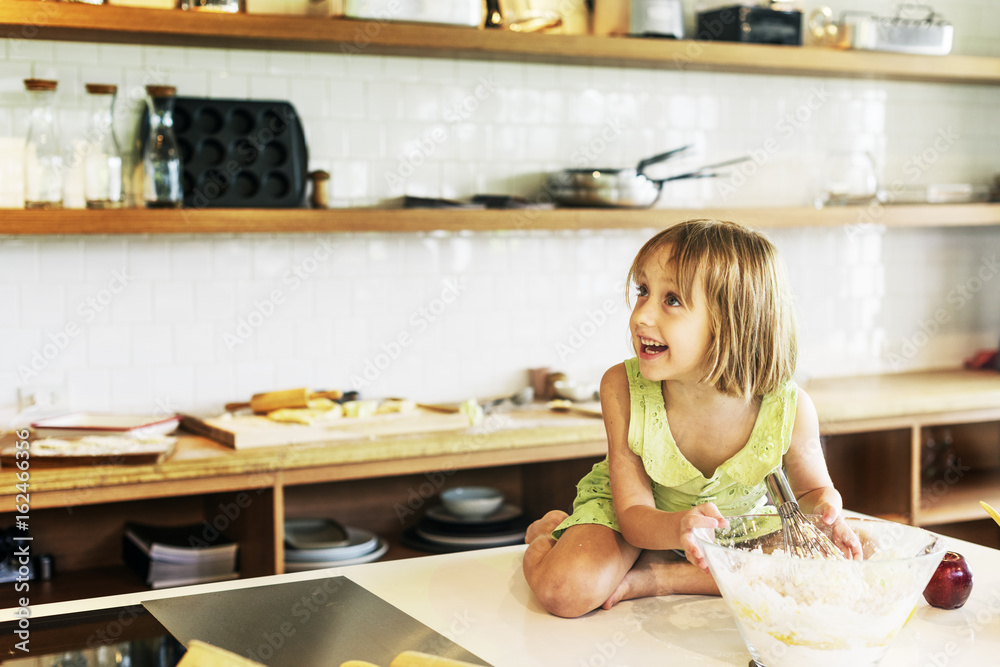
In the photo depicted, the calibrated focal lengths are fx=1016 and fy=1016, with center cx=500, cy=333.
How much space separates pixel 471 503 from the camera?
295 centimetres

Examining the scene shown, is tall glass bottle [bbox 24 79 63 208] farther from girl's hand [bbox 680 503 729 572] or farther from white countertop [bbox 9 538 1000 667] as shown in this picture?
girl's hand [bbox 680 503 729 572]

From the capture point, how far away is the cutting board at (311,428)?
2.57 metres

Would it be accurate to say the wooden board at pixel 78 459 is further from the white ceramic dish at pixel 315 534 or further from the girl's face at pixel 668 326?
the girl's face at pixel 668 326

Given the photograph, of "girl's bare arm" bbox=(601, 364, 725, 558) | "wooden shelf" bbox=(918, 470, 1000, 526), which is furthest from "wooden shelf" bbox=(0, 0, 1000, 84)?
"girl's bare arm" bbox=(601, 364, 725, 558)

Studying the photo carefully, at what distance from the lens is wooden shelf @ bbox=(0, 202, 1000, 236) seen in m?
2.58

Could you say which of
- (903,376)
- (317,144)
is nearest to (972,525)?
(903,376)

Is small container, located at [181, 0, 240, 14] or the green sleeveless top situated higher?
small container, located at [181, 0, 240, 14]

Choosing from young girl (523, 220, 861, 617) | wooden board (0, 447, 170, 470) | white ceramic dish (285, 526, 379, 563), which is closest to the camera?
young girl (523, 220, 861, 617)

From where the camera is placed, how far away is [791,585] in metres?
1.06

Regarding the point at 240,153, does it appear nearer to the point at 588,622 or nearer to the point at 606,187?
the point at 606,187

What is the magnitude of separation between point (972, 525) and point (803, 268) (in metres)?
1.10

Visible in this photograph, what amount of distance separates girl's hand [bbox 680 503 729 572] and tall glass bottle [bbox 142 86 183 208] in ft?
6.53

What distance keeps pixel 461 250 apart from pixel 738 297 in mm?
1918

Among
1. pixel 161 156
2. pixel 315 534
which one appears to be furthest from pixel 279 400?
pixel 161 156
